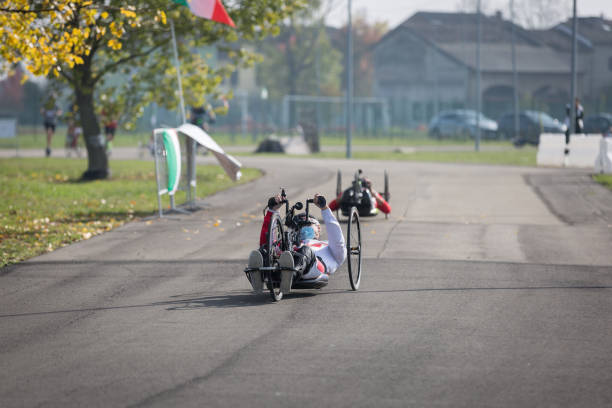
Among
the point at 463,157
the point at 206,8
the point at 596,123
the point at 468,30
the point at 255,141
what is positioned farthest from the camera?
the point at 468,30

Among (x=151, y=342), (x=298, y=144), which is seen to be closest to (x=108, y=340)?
(x=151, y=342)

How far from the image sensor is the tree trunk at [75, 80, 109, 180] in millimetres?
22672

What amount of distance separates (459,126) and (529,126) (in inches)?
201

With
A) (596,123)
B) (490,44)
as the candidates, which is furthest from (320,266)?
(490,44)

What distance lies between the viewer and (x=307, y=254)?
887 centimetres

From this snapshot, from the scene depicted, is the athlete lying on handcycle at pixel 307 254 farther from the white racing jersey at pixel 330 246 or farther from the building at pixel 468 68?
the building at pixel 468 68

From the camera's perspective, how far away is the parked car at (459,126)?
5184 centimetres

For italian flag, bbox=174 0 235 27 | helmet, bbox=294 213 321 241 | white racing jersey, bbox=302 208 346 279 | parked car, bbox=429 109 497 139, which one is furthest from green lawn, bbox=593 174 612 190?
parked car, bbox=429 109 497 139

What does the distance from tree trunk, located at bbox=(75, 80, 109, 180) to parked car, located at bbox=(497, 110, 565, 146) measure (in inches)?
1096

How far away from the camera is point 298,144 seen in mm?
38250

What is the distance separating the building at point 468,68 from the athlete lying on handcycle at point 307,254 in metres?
55.4

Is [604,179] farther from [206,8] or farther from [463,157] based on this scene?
[463,157]

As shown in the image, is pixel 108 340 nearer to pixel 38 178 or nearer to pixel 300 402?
pixel 300 402

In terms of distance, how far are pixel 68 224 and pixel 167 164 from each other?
2023 millimetres
